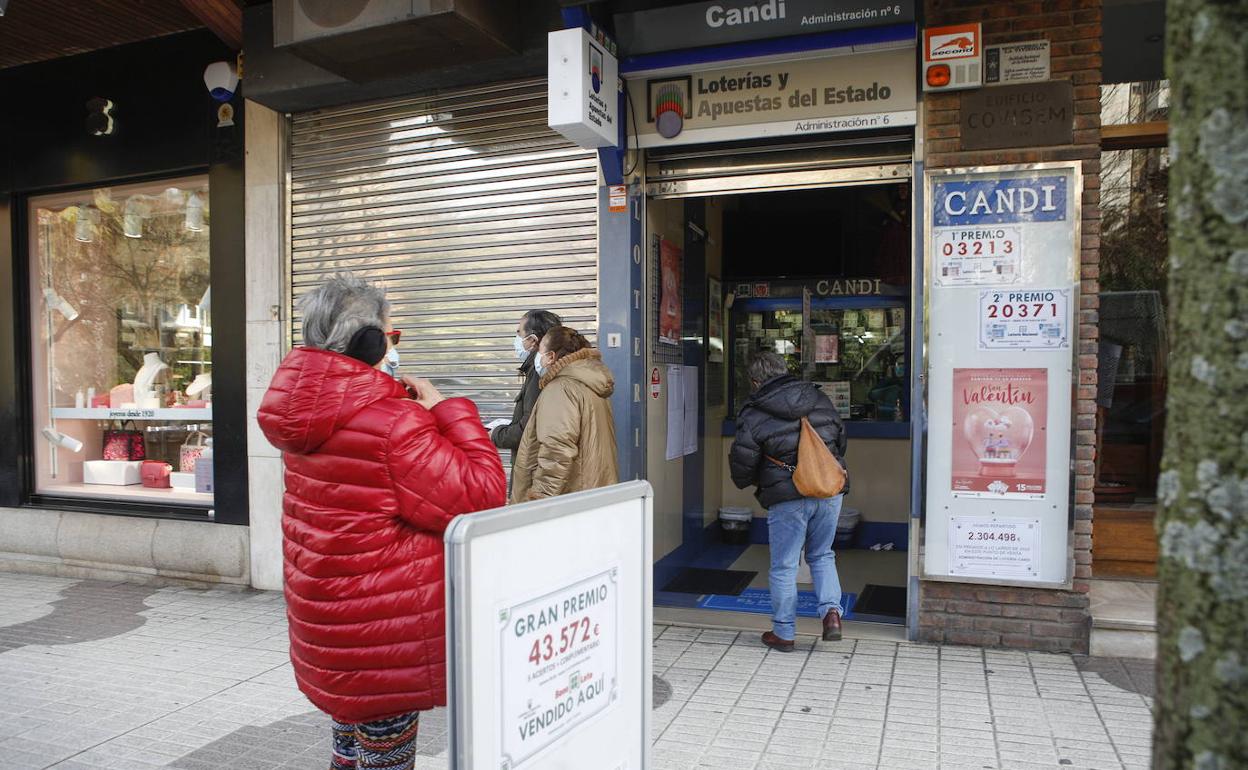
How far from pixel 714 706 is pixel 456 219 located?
147 inches

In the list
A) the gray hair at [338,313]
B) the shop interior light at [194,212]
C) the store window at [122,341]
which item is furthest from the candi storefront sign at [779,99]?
the store window at [122,341]

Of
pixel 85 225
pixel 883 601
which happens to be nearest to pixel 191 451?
pixel 85 225

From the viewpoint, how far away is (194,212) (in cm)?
752

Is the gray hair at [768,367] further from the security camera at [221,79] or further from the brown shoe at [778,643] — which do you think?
the security camera at [221,79]

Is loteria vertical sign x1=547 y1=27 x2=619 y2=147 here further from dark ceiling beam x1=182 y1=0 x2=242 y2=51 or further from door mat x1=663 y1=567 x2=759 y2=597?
door mat x1=663 y1=567 x2=759 y2=597

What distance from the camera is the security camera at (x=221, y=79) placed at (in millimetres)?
6809

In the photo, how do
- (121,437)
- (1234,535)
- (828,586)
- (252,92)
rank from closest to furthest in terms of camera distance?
(1234,535), (828,586), (252,92), (121,437)

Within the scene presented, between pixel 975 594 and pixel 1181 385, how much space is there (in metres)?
4.27

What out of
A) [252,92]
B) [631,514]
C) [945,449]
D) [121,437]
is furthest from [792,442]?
[121,437]

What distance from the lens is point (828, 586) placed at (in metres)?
5.28

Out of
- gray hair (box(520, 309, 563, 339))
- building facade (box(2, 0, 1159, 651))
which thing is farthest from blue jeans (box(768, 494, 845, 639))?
gray hair (box(520, 309, 563, 339))

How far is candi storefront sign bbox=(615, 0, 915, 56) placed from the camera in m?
4.93

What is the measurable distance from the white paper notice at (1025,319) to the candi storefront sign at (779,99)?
1.16 meters

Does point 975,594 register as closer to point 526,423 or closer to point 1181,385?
point 526,423
